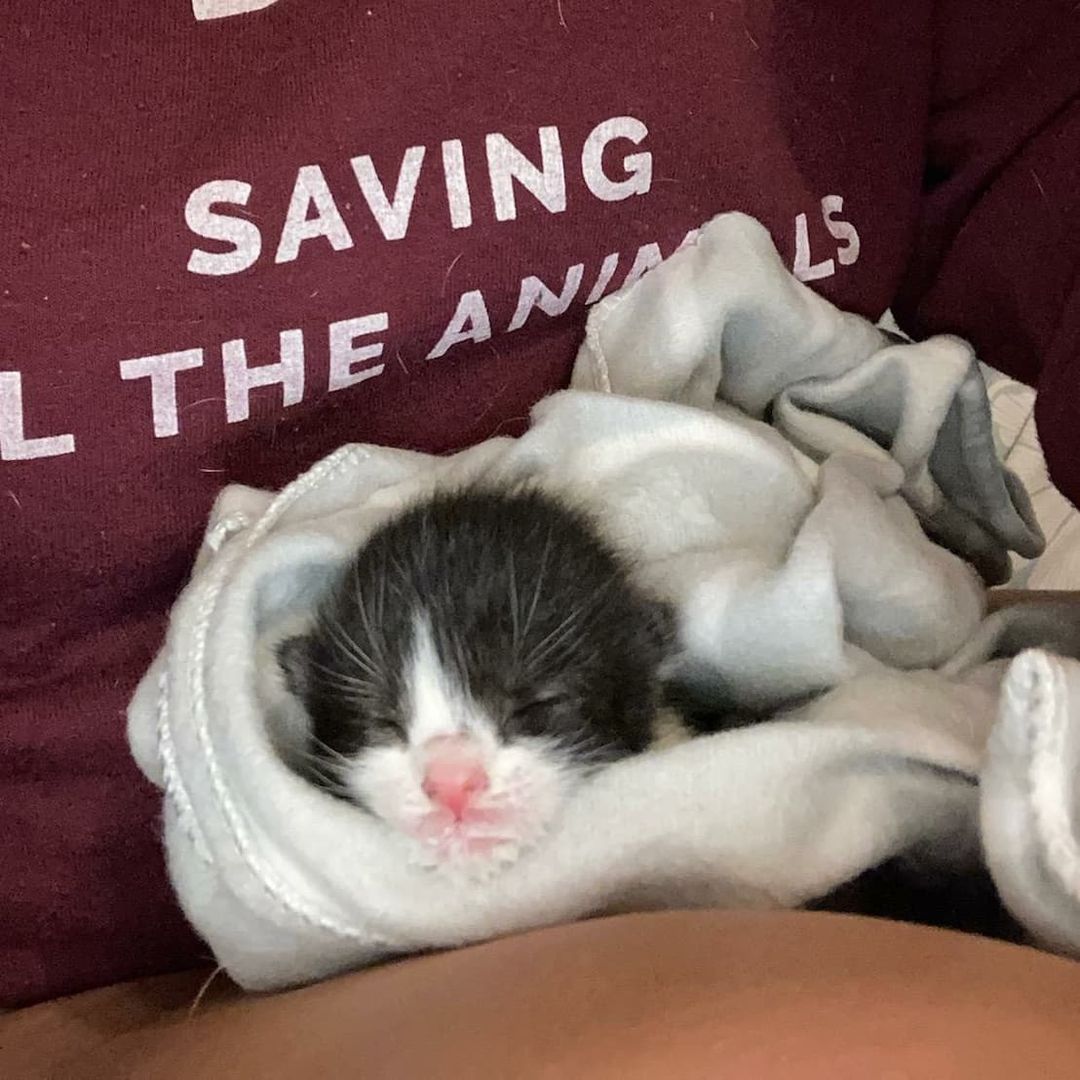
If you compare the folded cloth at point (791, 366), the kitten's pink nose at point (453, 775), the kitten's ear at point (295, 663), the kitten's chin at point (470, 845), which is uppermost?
the folded cloth at point (791, 366)

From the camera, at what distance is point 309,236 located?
0.71 m

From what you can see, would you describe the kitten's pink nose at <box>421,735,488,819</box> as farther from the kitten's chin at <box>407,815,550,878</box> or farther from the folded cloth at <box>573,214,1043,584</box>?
the folded cloth at <box>573,214,1043,584</box>

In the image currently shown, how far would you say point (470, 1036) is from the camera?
1.48 ft

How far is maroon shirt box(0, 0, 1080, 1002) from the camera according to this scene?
2.26 feet

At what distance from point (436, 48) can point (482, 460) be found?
0.26 meters

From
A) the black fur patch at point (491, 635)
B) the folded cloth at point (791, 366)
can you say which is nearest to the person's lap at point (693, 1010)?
the black fur patch at point (491, 635)

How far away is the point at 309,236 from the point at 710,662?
0.36 m

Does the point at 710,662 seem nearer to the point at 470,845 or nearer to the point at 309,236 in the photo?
the point at 470,845

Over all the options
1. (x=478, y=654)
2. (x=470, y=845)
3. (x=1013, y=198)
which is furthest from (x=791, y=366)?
(x=470, y=845)

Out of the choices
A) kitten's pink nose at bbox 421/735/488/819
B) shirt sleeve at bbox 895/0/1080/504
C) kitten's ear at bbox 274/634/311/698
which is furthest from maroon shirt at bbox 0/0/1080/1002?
kitten's pink nose at bbox 421/735/488/819

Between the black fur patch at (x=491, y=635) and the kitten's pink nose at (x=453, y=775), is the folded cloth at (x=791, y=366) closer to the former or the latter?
the black fur patch at (x=491, y=635)

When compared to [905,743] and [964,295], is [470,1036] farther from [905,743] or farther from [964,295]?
[964,295]

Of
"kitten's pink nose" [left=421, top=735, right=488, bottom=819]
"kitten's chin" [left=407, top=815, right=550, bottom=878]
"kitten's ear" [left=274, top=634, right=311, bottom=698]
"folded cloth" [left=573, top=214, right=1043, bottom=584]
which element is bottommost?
"kitten's chin" [left=407, top=815, right=550, bottom=878]

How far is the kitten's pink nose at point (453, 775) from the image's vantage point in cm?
60
